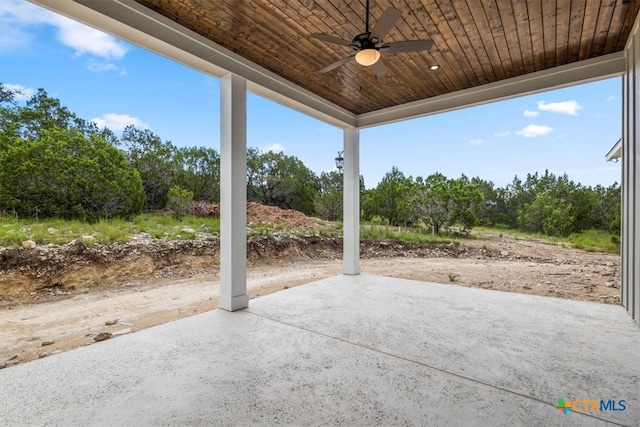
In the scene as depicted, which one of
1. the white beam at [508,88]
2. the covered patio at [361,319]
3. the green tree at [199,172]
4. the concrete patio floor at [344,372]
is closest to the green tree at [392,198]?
the white beam at [508,88]

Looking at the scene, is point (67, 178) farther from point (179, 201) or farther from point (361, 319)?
point (361, 319)

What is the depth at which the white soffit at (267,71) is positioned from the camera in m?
2.44

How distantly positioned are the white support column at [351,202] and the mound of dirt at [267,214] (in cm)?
198

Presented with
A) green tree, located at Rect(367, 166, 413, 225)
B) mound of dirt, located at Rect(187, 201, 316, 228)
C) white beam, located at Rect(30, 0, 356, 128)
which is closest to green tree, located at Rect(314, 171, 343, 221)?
mound of dirt, located at Rect(187, 201, 316, 228)

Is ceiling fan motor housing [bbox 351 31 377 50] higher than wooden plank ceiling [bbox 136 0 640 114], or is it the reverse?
wooden plank ceiling [bbox 136 0 640 114]

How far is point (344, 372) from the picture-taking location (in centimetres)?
209

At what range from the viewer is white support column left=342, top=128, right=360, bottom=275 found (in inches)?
214

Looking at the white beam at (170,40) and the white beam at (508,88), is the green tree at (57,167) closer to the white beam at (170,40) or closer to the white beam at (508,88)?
the white beam at (170,40)

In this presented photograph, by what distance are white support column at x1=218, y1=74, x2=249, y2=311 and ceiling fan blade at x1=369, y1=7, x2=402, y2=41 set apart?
5.86 feet

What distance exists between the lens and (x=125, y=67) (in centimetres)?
414

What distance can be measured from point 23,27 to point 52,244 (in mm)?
2414

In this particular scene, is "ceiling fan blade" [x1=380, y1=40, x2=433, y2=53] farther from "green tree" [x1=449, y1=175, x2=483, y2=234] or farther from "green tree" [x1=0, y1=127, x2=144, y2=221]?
"green tree" [x1=449, y1=175, x2=483, y2=234]

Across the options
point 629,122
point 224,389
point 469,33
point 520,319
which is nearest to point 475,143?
point 629,122

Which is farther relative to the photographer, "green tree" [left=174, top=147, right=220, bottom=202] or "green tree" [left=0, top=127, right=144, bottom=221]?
"green tree" [left=174, top=147, right=220, bottom=202]
